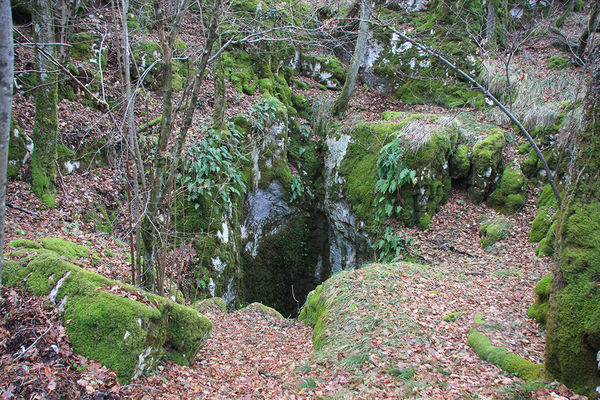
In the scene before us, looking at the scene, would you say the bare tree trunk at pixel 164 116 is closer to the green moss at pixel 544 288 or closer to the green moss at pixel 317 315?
the green moss at pixel 317 315

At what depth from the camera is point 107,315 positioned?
331 cm

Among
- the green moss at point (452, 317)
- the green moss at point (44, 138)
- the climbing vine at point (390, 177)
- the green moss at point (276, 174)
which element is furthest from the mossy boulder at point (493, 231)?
the green moss at point (44, 138)

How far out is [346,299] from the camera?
Answer: 19.8 feet

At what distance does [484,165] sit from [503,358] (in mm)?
7094

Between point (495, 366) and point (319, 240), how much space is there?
7.94 m

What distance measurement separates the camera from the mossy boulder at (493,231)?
27.7ft

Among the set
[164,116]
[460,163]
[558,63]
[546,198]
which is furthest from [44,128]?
[558,63]

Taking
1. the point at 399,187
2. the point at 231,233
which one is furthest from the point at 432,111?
the point at 231,233

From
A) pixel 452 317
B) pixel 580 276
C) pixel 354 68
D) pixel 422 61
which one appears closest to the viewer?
pixel 580 276

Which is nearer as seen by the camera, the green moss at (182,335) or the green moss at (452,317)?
the green moss at (182,335)

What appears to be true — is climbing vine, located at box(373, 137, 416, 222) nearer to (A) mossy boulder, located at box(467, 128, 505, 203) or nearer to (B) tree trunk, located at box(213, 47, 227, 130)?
(A) mossy boulder, located at box(467, 128, 505, 203)

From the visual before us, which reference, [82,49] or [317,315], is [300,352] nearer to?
[317,315]

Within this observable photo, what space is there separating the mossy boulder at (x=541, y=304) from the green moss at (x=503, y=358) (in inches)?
27.8

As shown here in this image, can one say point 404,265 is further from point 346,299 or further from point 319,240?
point 319,240
